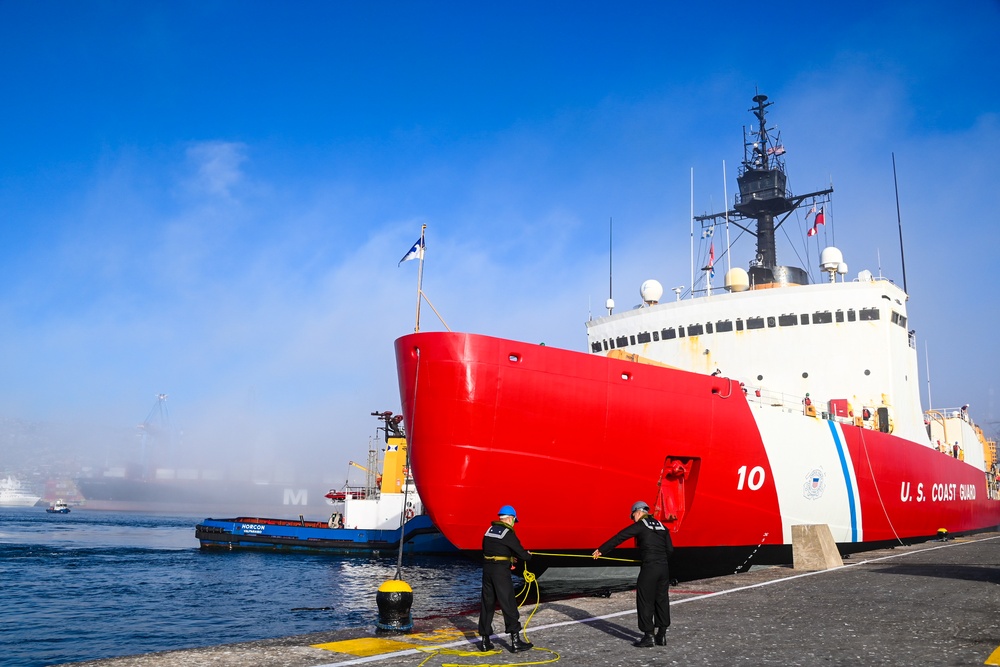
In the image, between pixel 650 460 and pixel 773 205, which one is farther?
pixel 773 205

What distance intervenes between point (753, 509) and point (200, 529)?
104ft

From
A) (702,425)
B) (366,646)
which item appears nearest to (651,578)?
(366,646)

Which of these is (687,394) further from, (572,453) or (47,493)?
(47,493)

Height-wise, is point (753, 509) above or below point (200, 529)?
above

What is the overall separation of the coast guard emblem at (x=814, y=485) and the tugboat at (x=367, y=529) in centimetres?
1963

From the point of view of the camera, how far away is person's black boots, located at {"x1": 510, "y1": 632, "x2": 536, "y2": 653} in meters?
6.80

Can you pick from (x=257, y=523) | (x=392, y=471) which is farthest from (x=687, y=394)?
(x=257, y=523)

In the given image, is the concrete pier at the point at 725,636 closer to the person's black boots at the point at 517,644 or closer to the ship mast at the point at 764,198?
the person's black boots at the point at 517,644

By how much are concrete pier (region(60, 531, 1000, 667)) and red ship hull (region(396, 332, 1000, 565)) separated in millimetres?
1968

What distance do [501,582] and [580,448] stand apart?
207 inches

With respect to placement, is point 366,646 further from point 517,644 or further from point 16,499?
point 16,499

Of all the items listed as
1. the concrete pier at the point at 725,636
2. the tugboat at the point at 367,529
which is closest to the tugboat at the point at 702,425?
the concrete pier at the point at 725,636

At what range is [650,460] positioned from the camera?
12.9 metres

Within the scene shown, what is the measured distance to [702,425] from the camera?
44.9ft
